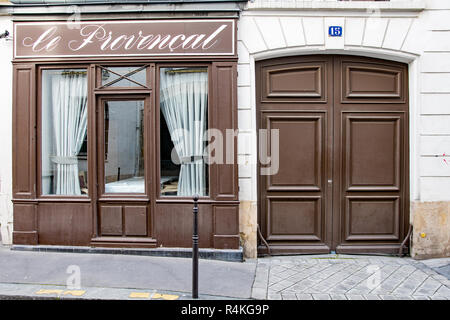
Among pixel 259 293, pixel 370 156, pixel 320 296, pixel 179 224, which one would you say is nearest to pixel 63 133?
pixel 179 224

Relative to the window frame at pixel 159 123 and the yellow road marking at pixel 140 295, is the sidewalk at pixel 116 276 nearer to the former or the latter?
the yellow road marking at pixel 140 295

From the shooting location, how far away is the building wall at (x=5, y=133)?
5.68 m

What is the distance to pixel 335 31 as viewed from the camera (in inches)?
214

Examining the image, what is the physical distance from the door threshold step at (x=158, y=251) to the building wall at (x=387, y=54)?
368mm

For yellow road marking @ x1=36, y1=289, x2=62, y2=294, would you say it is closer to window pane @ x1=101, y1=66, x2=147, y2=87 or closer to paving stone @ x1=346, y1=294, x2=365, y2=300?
window pane @ x1=101, y1=66, x2=147, y2=87

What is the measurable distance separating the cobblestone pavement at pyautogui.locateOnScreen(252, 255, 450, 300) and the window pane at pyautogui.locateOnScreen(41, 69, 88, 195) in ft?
11.6

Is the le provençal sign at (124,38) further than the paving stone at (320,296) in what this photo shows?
Yes

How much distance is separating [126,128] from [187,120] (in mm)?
1072

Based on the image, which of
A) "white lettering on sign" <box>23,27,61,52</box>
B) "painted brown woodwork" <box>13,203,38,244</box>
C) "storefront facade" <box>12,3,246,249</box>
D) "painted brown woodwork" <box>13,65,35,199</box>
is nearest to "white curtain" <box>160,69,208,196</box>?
"storefront facade" <box>12,3,246,249</box>

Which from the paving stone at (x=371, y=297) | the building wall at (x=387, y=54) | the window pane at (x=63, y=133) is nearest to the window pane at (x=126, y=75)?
the window pane at (x=63, y=133)

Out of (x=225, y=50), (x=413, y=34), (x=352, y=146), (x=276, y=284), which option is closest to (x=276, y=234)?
(x=276, y=284)

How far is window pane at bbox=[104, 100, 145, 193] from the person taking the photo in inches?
221

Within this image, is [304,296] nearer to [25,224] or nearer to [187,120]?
[187,120]

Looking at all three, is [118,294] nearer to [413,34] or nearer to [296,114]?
[296,114]
